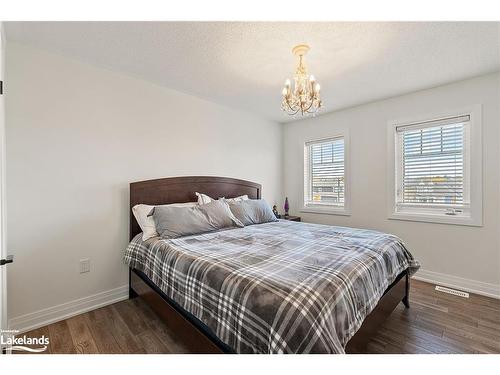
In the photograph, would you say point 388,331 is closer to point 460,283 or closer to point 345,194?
point 460,283

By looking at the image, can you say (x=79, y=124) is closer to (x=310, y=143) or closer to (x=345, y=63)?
(x=345, y=63)

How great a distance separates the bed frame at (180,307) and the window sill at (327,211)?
1.03 m

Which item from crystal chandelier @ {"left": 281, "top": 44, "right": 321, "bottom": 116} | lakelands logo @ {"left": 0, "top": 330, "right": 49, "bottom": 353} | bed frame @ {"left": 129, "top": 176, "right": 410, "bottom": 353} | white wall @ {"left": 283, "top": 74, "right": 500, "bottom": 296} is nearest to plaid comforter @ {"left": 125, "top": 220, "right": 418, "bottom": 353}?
bed frame @ {"left": 129, "top": 176, "right": 410, "bottom": 353}

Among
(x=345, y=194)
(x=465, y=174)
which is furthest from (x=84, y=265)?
(x=465, y=174)

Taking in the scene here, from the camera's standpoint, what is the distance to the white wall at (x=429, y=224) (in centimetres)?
245

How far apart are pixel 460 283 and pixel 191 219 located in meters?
3.11

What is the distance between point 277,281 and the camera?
1208 mm

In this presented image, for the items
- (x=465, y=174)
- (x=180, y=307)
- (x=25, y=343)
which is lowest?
(x=25, y=343)

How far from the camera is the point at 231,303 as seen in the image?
1206 millimetres

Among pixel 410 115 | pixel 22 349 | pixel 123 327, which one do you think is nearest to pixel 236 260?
pixel 123 327

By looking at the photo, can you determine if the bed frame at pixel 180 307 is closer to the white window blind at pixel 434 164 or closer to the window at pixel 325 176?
the window at pixel 325 176

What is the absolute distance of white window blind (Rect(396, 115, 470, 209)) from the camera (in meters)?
2.67

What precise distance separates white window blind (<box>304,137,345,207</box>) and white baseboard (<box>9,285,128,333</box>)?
10.1ft

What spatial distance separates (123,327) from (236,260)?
1235 millimetres
